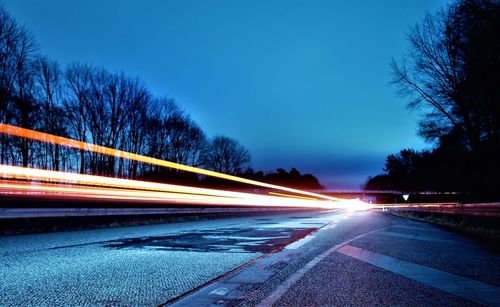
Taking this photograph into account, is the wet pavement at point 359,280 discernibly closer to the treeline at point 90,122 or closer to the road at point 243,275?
the road at point 243,275

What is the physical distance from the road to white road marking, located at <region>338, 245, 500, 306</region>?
0.04 feet

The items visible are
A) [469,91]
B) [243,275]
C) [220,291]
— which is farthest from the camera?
[469,91]

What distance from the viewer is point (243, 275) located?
18.7ft

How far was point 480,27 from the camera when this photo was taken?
14.8 m

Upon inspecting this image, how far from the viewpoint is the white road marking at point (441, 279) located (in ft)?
15.6

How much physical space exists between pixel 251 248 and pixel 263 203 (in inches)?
1271

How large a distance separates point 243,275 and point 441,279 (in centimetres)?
283

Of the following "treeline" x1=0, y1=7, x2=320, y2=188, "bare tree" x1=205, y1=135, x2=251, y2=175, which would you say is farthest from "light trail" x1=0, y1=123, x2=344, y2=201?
"bare tree" x1=205, y1=135, x2=251, y2=175

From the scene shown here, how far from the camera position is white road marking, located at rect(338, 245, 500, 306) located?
15.6ft

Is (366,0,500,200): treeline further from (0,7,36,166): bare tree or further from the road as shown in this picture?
(0,7,36,166): bare tree

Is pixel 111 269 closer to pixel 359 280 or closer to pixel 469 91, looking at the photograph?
pixel 359 280

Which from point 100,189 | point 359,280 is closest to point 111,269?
point 359,280

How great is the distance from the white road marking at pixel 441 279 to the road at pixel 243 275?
0.5 inches

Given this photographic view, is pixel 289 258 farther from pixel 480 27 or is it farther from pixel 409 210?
pixel 409 210
